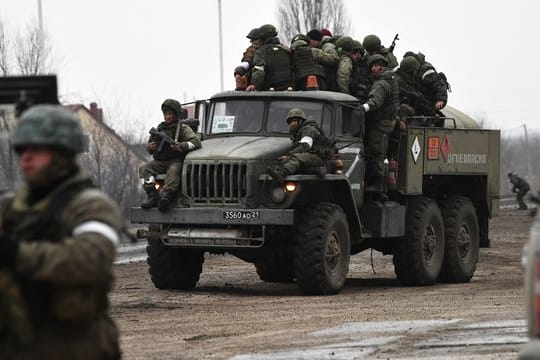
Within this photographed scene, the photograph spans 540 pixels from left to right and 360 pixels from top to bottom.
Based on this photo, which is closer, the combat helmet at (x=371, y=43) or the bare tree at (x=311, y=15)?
the combat helmet at (x=371, y=43)

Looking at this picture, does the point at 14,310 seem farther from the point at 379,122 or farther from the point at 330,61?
the point at 330,61

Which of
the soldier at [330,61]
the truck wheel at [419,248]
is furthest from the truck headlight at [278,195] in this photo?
the truck wheel at [419,248]

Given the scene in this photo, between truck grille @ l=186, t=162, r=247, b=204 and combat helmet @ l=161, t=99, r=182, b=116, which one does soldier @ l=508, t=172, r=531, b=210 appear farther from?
truck grille @ l=186, t=162, r=247, b=204

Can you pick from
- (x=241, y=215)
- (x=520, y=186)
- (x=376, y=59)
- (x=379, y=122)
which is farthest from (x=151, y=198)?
(x=520, y=186)

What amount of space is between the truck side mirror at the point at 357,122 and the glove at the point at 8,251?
43.4ft

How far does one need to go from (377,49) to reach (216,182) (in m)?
4.32

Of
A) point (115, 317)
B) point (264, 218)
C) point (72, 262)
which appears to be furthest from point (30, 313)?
point (264, 218)

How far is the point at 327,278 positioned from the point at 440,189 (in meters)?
4.40

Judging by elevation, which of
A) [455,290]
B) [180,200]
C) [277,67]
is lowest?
[455,290]

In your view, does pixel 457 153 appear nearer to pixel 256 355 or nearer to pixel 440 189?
pixel 440 189

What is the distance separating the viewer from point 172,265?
17828 millimetres

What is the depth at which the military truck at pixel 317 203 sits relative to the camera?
16.9 m

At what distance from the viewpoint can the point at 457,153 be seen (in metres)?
20.4

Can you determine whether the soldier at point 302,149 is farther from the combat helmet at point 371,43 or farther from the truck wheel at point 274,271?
the combat helmet at point 371,43
